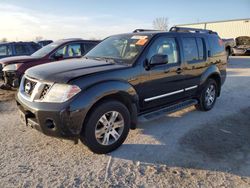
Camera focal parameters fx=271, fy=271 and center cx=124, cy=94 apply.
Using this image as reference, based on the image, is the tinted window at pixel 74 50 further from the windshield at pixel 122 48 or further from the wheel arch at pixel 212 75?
the wheel arch at pixel 212 75

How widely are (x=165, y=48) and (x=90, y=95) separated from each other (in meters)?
2.07

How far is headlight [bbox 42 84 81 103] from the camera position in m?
3.65

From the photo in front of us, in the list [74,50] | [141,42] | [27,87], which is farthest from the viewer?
[74,50]

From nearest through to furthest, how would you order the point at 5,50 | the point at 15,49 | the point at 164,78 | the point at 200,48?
the point at 164,78, the point at 200,48, the point at 5,50, the point at 15,49

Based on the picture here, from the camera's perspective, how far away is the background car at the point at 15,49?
11.7 meters

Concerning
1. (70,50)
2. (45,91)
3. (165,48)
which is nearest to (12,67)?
(70,50)

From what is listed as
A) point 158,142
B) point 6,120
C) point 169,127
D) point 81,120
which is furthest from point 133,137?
point 6,120

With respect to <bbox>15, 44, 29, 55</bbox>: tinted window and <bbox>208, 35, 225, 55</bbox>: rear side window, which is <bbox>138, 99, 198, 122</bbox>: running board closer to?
<bbox>208, 35, 225, 55</bbox>: rear side window

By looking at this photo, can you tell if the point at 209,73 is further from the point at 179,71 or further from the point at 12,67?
the point at 12,67

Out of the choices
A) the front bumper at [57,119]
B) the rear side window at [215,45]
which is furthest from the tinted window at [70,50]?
the front bumper at [57,119]

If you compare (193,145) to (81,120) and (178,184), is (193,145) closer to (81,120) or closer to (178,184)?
(178,184)

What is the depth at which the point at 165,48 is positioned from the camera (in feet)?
16.9

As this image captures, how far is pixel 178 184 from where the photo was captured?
3352 mm

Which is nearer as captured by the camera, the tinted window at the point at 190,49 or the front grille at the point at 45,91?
the front grille at the point at 45,91
